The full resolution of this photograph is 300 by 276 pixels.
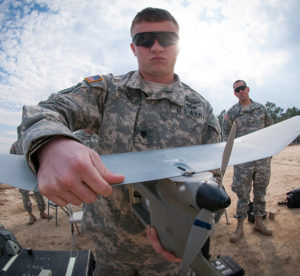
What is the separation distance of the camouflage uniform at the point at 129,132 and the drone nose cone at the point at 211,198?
0.92 metres

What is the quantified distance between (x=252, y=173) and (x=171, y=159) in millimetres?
4296

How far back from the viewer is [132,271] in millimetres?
1979

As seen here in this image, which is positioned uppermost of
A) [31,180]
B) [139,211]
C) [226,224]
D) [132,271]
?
[31,180]

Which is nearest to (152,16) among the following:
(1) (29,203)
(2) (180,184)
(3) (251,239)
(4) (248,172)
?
(2) (180,184)

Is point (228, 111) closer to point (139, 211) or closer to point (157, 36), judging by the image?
point (157, 36)

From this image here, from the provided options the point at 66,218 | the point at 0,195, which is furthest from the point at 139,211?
the point at 0,195

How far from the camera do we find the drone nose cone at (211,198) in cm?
86

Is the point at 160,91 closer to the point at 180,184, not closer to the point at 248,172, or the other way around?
the point at 180,184

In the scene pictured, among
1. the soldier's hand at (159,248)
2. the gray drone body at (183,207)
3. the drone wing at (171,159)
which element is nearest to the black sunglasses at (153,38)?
the drone wing at (171,159)

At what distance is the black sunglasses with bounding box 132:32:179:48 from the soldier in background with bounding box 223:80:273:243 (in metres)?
3.77

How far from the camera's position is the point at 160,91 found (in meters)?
1.84

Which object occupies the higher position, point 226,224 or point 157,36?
point 157,36

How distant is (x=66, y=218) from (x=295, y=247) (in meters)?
7.27

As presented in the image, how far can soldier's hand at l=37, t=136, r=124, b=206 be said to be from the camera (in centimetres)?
71
